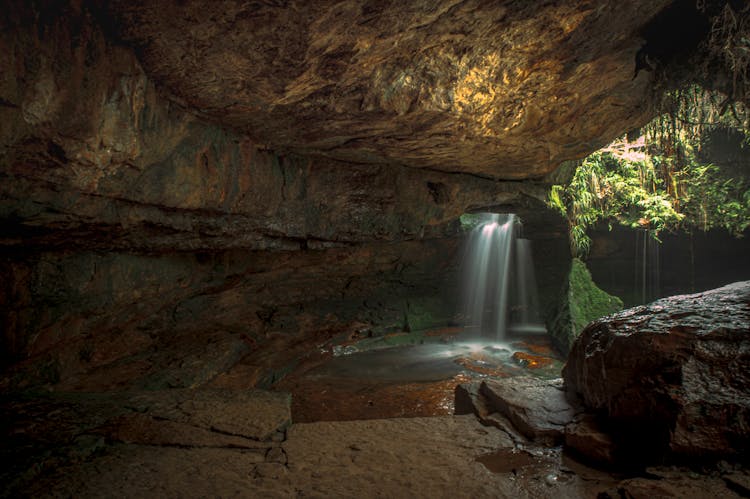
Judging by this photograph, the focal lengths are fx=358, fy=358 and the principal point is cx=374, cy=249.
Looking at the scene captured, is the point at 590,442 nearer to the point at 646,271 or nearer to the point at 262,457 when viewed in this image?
the point at 262,457

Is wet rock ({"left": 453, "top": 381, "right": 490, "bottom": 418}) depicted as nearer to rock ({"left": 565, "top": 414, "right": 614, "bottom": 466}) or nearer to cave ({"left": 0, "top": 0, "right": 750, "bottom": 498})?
cave ({"left": 0, "top": 0, "right": 750, "bottom": 498})

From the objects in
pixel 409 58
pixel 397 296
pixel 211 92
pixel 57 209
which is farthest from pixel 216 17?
pixel 397 296

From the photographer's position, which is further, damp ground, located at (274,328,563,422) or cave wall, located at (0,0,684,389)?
damp ground, located at (274,328,563,422)

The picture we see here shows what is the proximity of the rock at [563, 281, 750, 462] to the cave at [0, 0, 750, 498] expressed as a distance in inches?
0.6

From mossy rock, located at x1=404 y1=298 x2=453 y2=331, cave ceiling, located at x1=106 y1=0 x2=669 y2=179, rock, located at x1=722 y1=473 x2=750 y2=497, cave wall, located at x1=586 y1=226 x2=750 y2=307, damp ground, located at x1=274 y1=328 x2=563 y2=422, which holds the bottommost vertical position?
damp ground, located at x1=274 y1=328 x2=563 y2=422

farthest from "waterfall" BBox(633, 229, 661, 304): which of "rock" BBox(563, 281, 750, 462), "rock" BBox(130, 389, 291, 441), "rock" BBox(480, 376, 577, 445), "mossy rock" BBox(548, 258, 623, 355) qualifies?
"rock" BBox(130, 389, 291, 441)

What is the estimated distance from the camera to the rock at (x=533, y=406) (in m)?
2.78

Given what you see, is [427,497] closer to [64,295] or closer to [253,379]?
[64,295]

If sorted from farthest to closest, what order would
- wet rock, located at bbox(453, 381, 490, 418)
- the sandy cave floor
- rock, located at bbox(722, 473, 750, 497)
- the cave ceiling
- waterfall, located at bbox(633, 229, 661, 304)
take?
waterfall, located at bbox(633, 229, 661, 304) → wet rock, located at bbox(453, 381, 490, 418) → the cave ceiling → the sandy cave floor → rock, located at bbox(722, 473, 750, 497)

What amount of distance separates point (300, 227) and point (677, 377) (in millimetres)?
4914

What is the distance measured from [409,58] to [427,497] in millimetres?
3435

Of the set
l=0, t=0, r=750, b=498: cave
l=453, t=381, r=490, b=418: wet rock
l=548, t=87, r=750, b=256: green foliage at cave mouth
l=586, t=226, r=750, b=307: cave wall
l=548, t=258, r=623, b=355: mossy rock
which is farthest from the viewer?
l=586, t=226, r=750, b=307: cave wall

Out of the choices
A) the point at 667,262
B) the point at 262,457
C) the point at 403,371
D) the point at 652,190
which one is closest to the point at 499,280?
the point at 667,262

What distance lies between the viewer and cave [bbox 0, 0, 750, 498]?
2.34 meters
